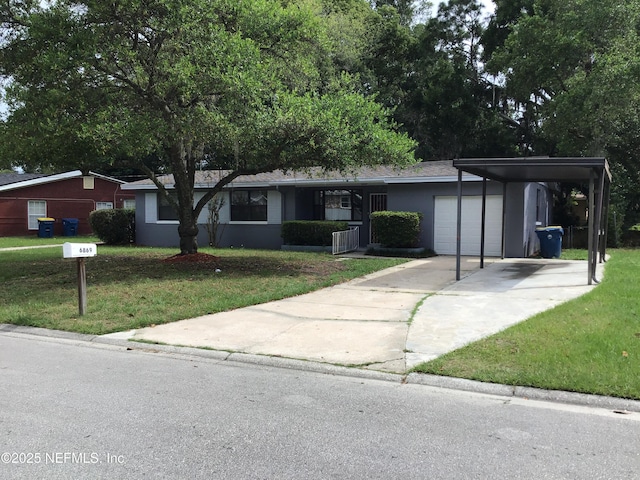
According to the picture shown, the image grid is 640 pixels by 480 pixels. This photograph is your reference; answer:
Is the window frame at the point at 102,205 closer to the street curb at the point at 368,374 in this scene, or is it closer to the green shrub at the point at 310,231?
the green shrub at the point at 310,231

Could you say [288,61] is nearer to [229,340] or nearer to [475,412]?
[229,340]

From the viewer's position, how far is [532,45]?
78.6 feet

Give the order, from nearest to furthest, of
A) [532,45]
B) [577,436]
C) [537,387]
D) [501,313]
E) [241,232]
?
1. [577,436]
2. [537,387]
3. [501,313]
4. [241,232]
5. [532,45]

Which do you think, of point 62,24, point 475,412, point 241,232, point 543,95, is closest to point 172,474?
point 475,412

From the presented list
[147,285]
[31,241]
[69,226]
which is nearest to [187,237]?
[147,285]

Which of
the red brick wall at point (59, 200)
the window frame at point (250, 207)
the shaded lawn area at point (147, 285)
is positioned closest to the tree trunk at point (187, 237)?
the shaded lawn area at point (147, 285)

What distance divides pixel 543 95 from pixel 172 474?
3005 centimetres

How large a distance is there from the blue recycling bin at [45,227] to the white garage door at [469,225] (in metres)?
22.4

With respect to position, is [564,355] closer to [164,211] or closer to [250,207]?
[250,207]

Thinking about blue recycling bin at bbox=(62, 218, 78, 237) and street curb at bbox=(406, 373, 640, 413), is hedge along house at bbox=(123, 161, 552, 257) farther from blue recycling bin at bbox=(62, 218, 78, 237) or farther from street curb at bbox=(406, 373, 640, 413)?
street curb at bbox=(406, 373, 640, 413)

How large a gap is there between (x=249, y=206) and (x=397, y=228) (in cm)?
686

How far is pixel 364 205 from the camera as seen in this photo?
20469 mm

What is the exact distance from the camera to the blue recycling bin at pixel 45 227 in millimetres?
29312

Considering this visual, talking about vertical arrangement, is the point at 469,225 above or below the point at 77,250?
above
